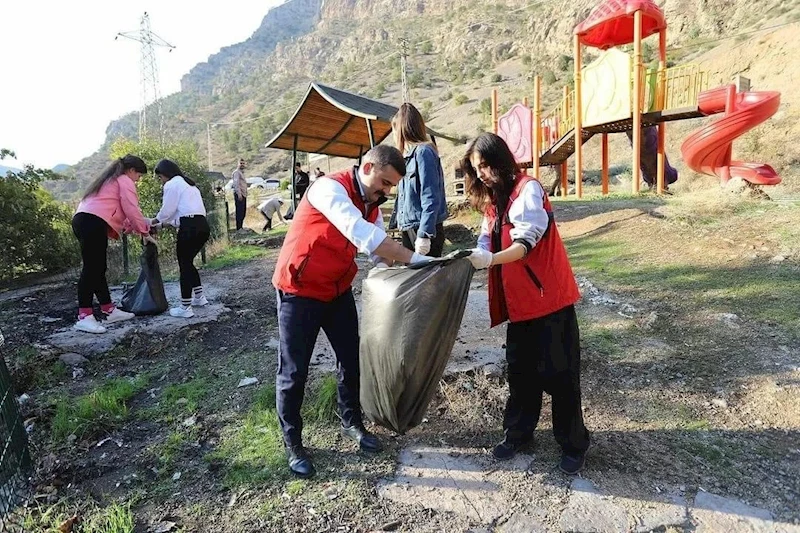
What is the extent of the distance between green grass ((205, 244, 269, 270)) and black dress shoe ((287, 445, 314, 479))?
536 cm

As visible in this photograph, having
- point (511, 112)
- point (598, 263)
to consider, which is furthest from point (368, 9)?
point (598, 263)

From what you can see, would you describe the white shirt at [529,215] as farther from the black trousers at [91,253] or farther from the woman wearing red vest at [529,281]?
the black trousers at [91,253]

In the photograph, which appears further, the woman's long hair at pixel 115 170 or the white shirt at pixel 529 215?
the woman's long hair at pixel 115 170

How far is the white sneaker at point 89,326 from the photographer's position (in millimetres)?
4117

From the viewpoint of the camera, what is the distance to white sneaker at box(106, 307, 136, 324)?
171 inches

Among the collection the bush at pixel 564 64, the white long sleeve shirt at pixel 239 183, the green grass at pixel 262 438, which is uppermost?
the bush at pixel 564 64

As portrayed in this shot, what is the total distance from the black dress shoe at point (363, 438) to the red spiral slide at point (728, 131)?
8.74m

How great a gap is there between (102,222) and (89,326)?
843 millimetres

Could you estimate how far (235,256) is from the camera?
7.96 m

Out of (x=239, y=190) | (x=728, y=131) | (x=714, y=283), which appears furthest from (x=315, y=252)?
(x=239, y=190)

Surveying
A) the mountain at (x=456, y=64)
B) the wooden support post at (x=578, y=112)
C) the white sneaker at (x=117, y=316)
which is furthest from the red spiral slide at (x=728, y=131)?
the white sneaker at (x=117, y=316)

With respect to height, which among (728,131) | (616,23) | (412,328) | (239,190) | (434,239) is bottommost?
(412,328)

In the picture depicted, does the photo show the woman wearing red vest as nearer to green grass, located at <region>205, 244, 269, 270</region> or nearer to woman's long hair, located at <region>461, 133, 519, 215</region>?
woman's long hair, located at <region>461, 133, 519, 215</region>

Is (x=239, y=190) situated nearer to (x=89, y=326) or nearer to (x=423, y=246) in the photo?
(x=89, y=326)
